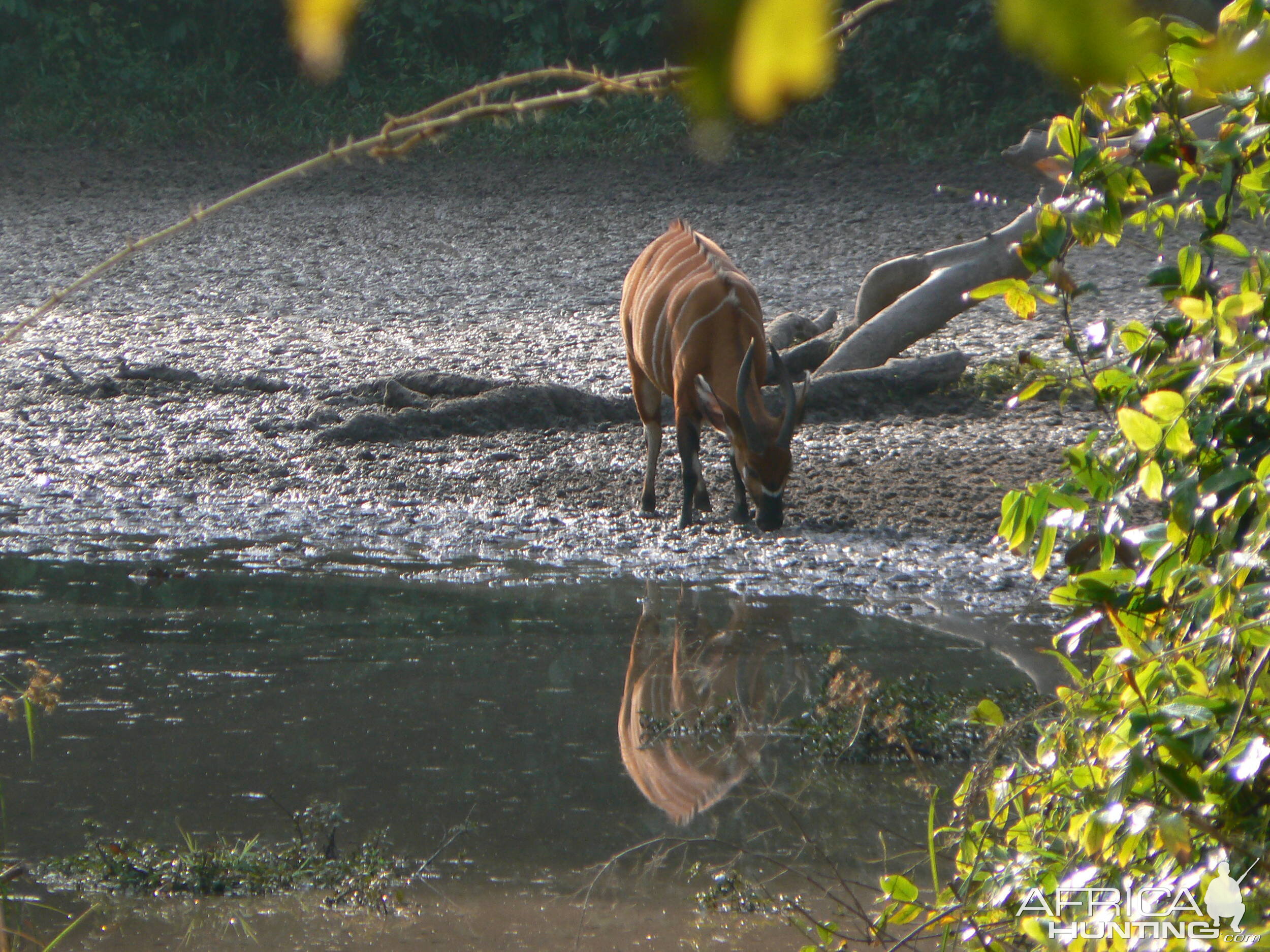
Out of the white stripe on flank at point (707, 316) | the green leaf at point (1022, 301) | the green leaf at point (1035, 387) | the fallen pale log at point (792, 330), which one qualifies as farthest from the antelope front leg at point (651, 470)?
the green leaf at point (1022, 301)

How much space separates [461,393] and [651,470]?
1.98m

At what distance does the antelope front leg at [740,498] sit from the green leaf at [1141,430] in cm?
431

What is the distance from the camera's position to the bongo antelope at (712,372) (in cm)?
580

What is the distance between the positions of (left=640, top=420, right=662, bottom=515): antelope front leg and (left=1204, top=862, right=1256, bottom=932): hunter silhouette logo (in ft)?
16.1

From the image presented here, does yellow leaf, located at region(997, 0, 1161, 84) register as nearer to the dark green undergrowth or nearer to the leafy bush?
the leafy bush

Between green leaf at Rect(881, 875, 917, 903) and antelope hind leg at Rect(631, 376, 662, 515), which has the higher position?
antelope hind leg at Rect(631, 376, 662, 515)

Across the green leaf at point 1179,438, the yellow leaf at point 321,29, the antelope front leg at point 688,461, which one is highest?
the yellow leaf at point 321,29

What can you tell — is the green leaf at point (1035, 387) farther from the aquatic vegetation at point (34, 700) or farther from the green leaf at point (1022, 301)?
the aquatic vegetation at point (34, 700)

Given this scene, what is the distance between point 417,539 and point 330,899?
3.18m

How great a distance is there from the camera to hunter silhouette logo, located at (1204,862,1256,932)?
1.38 m

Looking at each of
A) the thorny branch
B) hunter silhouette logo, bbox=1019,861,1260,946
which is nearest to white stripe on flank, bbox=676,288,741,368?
hunter silhouette logo, bbox=1019,861,1260,946

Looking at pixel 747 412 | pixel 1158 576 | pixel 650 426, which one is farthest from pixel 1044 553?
pixel 650 426

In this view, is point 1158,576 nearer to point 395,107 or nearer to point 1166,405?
point 1166,405

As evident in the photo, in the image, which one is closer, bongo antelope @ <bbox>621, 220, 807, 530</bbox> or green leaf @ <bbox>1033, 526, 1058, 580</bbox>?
green leaf @ <bbox>1033, 526, 1058, 580</bbox>
